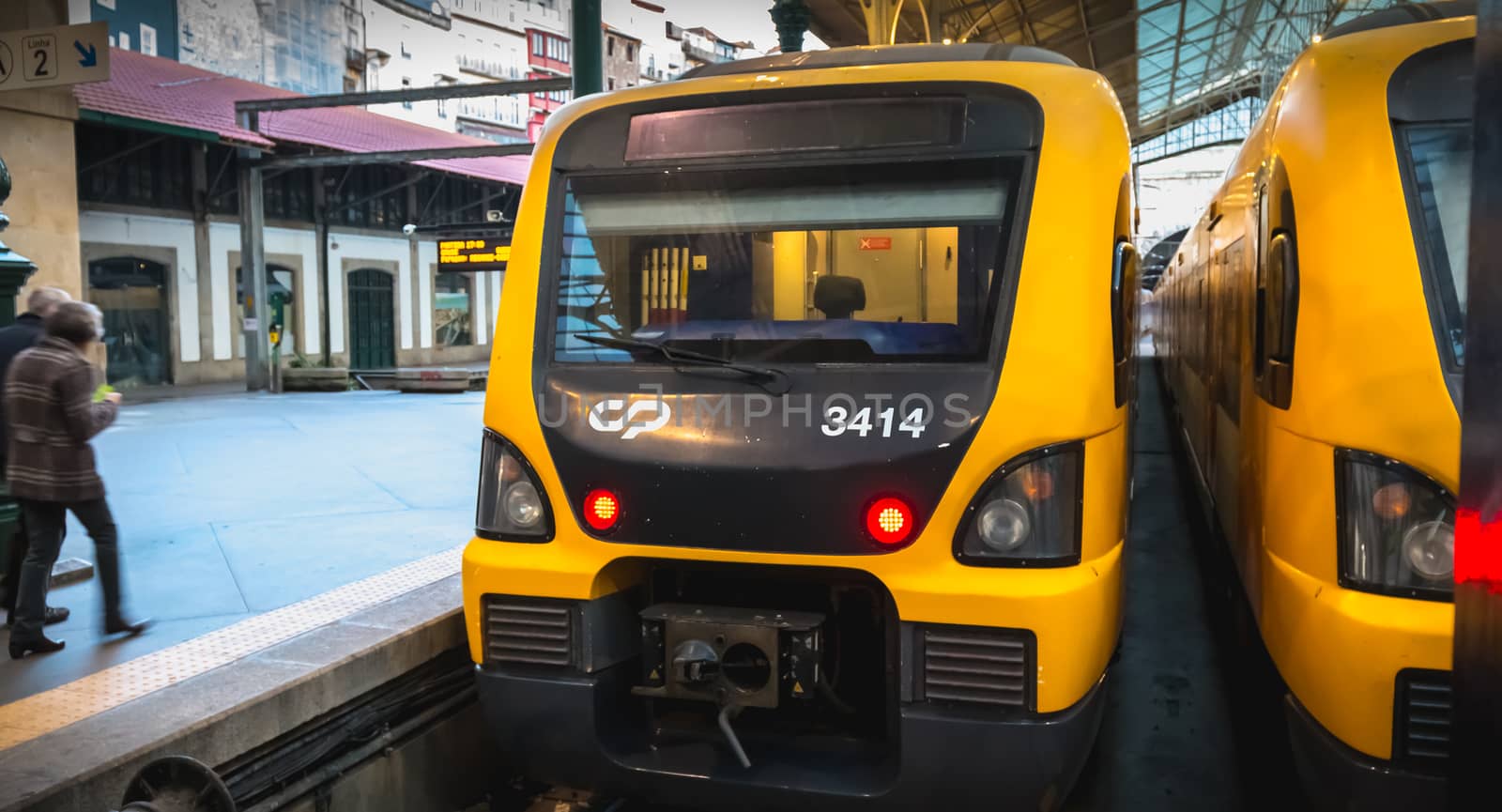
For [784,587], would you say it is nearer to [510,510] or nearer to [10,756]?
[510,510]

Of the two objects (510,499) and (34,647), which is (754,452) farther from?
(34,647)

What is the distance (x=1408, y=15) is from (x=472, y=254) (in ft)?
63.2

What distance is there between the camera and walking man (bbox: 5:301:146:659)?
4.85 metres

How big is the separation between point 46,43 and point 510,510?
434 cm

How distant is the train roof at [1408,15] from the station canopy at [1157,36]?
7229 mm

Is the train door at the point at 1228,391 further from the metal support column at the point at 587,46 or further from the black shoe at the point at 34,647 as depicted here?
the black shoe at the point at 34,647

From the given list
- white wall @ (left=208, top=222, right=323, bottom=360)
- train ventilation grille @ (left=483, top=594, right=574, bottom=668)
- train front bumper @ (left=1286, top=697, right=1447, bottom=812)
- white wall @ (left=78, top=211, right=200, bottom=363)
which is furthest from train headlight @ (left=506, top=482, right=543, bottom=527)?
white wall @ (left=208, top=222, right=323, bottom=360)

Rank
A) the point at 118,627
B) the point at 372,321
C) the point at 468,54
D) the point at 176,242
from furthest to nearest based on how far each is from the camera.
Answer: the point at 468,54
the point at 372,321
the point at 176,242
the point at 118,627

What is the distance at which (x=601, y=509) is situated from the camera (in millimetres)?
3328

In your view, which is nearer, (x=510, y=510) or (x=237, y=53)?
(x=510, y=510)

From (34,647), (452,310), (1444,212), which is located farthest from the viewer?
(452,310)

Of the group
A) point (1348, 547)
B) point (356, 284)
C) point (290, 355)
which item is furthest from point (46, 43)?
point (356, 284)

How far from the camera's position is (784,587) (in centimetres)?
351

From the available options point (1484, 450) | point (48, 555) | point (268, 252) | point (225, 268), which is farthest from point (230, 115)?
point (1484, 450)
